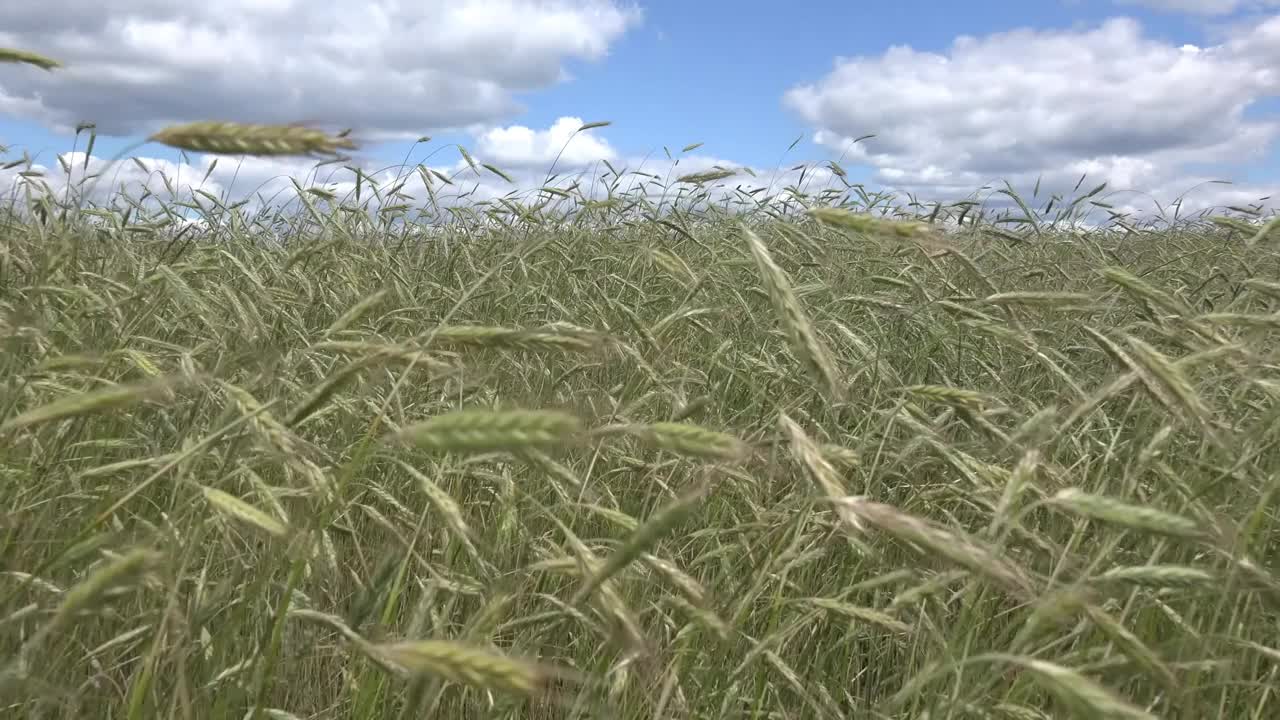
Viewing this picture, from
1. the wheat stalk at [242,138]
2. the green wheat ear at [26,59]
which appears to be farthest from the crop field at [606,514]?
the green wheat ear at [26,59]

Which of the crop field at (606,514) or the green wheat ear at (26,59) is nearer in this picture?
the crop field at (606,514)

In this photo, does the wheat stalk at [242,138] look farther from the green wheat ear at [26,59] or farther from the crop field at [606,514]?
the green wheat ear at [26,59]

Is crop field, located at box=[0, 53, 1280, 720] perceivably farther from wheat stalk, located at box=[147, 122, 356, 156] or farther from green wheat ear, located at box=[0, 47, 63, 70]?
green wheat ear, located at box=[0, 47, 63, 70]

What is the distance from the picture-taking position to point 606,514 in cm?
158

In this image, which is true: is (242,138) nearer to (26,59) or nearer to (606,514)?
(26,59)

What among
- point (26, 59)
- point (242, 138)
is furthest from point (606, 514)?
point (26, 59)

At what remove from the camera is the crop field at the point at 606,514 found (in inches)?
45.6

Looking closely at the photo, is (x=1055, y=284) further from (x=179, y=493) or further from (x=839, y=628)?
(x=179, y=493)

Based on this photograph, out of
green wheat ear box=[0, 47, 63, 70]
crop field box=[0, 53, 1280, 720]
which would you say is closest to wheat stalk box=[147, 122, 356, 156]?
crop field box=[0, 53, 1280, 720]

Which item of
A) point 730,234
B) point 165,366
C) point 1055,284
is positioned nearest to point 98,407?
point 165,366

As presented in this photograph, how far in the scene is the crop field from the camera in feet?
3.80

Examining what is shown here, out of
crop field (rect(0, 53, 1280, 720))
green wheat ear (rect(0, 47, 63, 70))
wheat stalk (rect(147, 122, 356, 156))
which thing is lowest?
crop field (rect(0, 53, 1280, 720))

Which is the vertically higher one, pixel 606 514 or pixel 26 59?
pixel 26 59

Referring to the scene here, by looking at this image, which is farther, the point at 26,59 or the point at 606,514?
the point at 606,514
